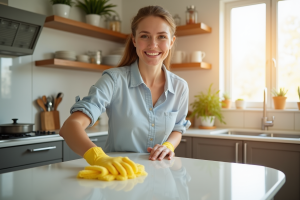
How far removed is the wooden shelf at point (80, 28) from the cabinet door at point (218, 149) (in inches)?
62.4

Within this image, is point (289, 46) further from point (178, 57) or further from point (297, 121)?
point (178, 57)

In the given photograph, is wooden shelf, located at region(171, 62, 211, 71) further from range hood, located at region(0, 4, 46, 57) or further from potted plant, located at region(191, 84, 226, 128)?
range hood, located at region(0, 4, 46, 57)

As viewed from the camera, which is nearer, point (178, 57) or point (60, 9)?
point (60, 9)

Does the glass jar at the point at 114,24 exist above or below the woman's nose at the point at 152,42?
above

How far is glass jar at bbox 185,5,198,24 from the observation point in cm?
321

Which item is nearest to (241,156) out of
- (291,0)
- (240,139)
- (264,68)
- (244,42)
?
(240,139)

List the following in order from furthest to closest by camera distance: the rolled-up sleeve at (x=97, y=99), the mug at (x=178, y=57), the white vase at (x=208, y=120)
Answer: the mug at (x=178, y=57), the white vase at (x=208, y=120), the rolled-up sleeve at (x=97, y=99)

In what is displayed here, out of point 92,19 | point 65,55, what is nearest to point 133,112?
point 65,55

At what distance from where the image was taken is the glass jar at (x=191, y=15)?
10.5 feet

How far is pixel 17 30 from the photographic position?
2400 mm

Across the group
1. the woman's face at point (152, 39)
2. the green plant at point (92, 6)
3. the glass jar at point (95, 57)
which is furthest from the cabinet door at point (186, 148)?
the green plant at point (92, 6)

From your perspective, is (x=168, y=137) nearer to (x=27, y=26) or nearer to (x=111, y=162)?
(x=111, y=162)

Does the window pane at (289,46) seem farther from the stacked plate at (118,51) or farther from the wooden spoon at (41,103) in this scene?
the wooden spoon at (41,103)

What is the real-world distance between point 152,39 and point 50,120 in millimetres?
1906
